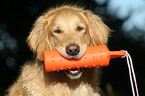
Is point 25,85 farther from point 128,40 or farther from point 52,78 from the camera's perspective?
point 128,40

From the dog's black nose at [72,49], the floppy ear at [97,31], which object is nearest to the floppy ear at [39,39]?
the dog's black nose at [72,49]

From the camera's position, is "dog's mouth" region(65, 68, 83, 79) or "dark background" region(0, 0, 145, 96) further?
"dark background" region(0, 0, 145, 96)

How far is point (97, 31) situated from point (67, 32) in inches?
23.4

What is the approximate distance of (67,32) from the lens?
8.96 feet

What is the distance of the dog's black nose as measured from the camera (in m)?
2.35

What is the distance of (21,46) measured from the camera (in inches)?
230

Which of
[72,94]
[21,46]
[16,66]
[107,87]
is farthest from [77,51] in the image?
[16,66]

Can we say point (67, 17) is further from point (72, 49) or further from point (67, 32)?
point (72, 49)

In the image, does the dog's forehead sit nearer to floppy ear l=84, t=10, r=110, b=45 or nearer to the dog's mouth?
floppy ear l=84, t=10, r=110, b=45

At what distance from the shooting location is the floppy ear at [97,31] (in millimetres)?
3011

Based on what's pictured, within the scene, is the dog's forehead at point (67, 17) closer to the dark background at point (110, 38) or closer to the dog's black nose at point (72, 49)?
the dog's black nose at point (72, 49)

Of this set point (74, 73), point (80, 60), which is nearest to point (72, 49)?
point (80, 60)

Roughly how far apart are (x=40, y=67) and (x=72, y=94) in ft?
2.26

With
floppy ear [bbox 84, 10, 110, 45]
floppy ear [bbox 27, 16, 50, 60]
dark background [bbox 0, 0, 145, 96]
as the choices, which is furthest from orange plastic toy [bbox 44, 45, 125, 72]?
dark background [bbox 0, 0, 145, 96]
